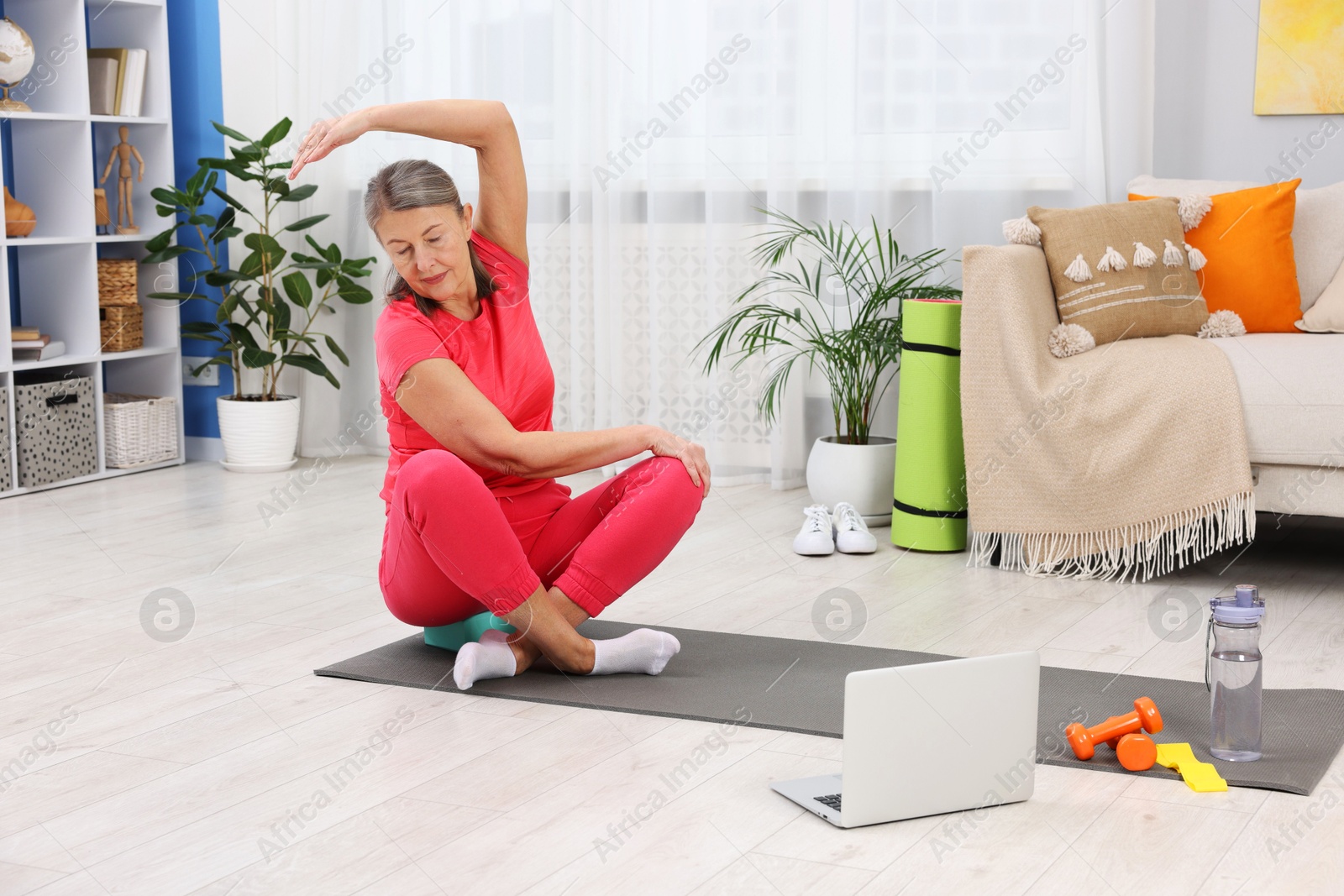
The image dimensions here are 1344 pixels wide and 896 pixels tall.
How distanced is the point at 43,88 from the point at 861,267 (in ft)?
7.68

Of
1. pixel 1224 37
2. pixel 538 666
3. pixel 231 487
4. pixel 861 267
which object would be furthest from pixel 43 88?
pixel 1224 37

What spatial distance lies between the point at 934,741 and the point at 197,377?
3.42m

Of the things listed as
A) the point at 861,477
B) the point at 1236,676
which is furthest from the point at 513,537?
the point at 861,477

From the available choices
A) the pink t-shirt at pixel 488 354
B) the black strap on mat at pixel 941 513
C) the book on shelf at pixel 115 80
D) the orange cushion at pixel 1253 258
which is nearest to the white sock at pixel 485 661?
the pink t-shirt at pixel 488 354

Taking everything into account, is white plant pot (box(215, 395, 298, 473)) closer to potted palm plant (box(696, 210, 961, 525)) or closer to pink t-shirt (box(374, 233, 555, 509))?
potted palm plant (box(696, 210, 961, 525))

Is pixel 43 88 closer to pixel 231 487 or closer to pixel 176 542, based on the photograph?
pixel 231 487

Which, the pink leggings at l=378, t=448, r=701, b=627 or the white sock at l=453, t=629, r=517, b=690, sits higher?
the pink leggings at l=378, t=448, r=701, b=627

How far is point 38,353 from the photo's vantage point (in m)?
3.84

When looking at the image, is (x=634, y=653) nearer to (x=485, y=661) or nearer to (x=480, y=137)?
(x=485, y=661)

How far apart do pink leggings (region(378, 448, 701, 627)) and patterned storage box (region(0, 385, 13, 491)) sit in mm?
2061

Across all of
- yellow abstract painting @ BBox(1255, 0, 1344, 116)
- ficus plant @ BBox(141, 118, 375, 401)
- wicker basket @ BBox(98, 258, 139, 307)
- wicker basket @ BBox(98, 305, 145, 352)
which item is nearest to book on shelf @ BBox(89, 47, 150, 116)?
ficus plant @ BBox(141, 118, 375, 401)

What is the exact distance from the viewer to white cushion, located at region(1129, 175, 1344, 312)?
3160 millimetres

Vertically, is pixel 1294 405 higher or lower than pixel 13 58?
lower

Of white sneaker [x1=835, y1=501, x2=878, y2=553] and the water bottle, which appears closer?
the water bottle
